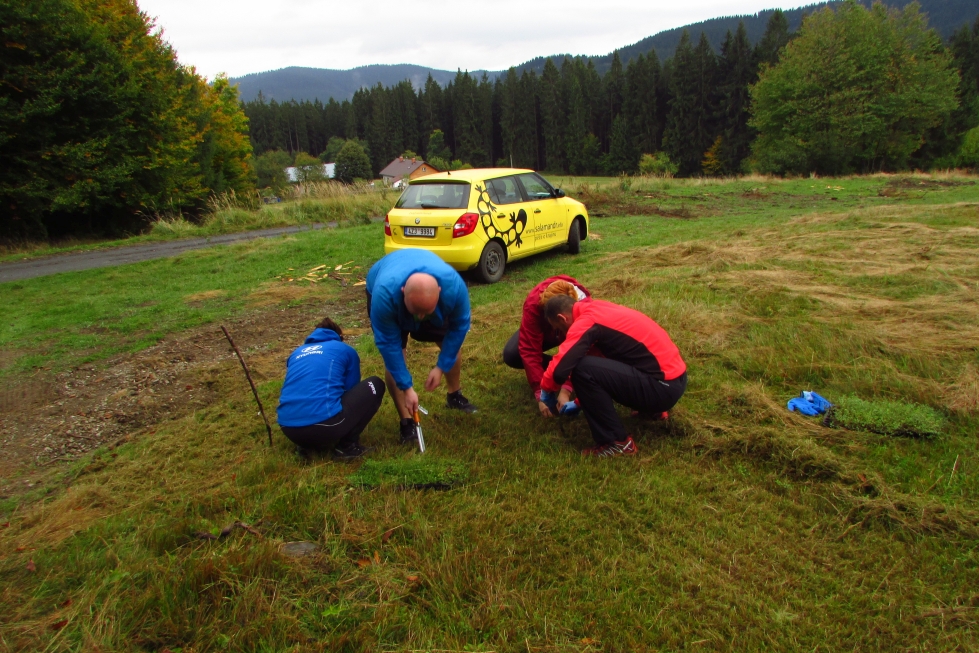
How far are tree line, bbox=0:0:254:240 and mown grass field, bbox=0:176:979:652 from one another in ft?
42.2

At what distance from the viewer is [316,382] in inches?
141

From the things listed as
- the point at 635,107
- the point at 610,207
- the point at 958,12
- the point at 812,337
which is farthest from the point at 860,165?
the point at 958,12

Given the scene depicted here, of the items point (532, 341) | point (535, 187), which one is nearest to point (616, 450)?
point (532, 341)

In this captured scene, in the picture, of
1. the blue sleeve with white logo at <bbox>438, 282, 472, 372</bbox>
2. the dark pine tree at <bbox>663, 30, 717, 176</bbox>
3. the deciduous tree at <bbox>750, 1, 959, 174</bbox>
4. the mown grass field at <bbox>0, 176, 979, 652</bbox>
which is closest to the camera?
the mown grass field at <bbox>0, 176, 979, 652</bbox>

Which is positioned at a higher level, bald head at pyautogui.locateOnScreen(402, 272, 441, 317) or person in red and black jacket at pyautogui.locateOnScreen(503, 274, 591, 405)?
bald head at pyautogui.locateOnScreen(402, 272, 441, 317)

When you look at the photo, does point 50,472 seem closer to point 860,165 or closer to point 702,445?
point 702,445

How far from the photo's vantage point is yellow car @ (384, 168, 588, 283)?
26.2 ft

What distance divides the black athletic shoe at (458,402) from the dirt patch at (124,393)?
1517 mm

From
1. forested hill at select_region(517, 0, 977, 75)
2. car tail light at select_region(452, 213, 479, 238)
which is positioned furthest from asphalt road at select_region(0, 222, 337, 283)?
forested hill at select_region(517, 0, 977, 75)

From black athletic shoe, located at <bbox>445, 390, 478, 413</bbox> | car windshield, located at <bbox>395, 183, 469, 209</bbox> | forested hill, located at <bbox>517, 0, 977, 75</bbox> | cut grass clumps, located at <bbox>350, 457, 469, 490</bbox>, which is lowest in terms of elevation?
black athletic shoe, located at <bbox>445, 390, 478, 413</bbox>

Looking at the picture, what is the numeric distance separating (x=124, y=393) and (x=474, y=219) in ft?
15.7

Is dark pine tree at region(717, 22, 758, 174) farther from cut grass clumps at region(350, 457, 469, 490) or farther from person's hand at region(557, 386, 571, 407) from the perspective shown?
cut grass clumps at region(350, 457, 469, 490)

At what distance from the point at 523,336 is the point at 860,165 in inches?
2219

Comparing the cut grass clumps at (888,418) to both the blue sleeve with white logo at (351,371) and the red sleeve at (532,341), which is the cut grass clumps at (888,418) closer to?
the red sleeve at (532,341)
